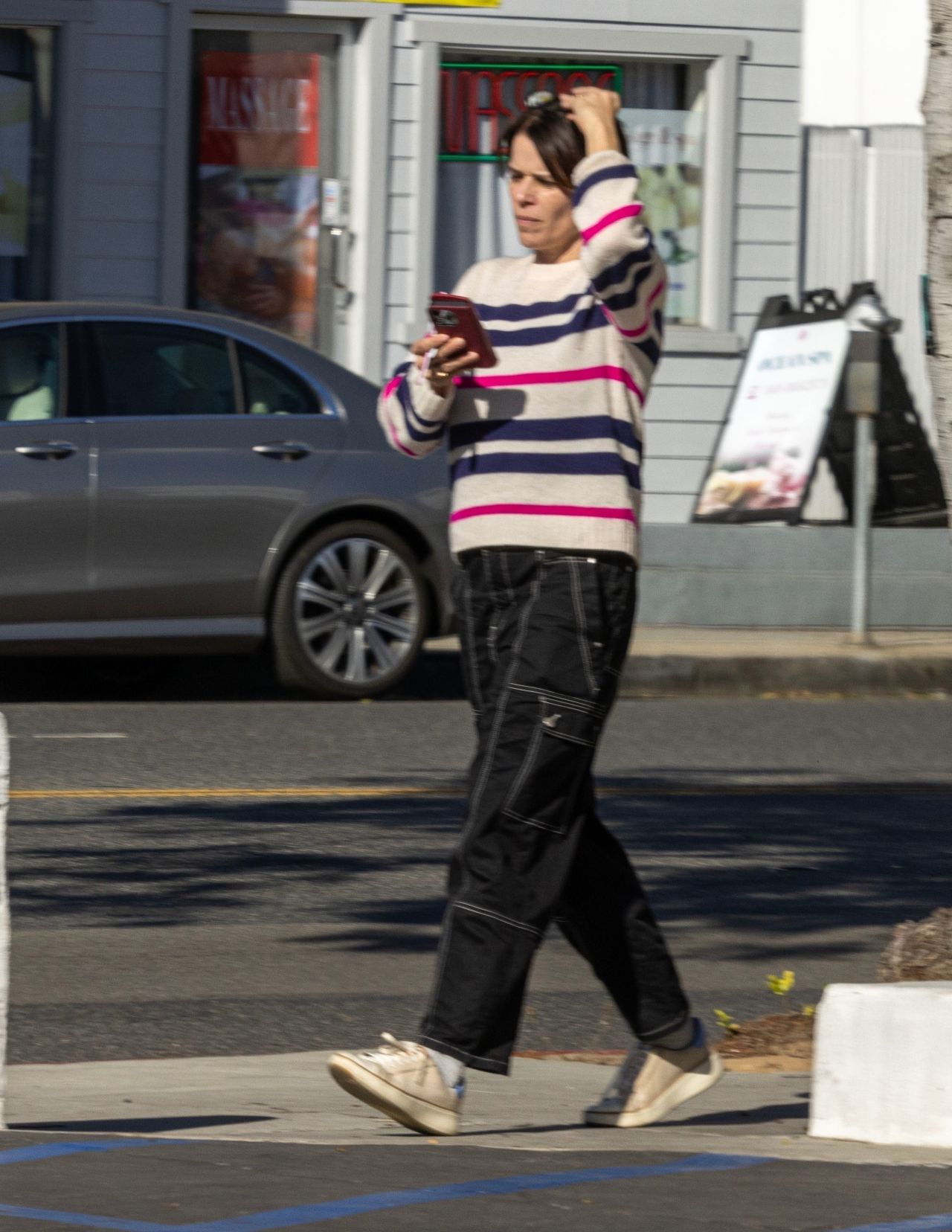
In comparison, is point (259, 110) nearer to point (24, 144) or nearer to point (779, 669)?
point (24, 144)

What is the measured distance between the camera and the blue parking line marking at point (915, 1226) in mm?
3449

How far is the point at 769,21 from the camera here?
1691cm

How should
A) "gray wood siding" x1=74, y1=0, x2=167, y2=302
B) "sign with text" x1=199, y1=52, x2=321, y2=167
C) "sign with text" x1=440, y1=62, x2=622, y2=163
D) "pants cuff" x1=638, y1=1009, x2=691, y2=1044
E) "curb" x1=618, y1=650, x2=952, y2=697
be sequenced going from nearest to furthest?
"pants cuff" x1=638, y1=1009, x2=691, y2=1044, "curb" x1=618, y1=650, x2=952, y2=697, "gray wood siding" x1=74, y1=0, x2=167, y2=302, "sign with text" x1=199, y1=52, x2=321, y2=167, "sign with text" x1=440, y1=62, x2=622, y2=163

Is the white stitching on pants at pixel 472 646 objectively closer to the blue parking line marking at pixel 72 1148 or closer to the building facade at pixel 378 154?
the blue parking line marking at pixel 72 1148

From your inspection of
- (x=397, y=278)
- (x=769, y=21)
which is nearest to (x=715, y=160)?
(x=769, y=21)

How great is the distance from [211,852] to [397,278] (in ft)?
30.4

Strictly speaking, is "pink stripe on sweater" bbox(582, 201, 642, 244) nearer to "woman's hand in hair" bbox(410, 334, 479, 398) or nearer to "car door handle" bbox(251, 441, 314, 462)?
"woman's hand in hair" bbox(410, 334, 479, 398)

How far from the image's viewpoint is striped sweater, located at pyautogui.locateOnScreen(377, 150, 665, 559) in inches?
174

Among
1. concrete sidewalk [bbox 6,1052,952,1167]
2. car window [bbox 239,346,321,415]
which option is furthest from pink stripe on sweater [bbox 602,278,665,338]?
car window [bbox 239,346,321,415]

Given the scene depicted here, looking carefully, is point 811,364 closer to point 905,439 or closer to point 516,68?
point 905,439

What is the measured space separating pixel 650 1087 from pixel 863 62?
49.9 ft

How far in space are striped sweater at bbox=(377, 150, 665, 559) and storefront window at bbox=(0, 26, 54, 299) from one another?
12050 millimetres

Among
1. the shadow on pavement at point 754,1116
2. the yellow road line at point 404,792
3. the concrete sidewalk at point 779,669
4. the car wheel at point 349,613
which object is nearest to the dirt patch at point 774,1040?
the shadow on pavement at point 754,1116

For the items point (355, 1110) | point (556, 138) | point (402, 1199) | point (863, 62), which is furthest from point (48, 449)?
point (863, 62)
